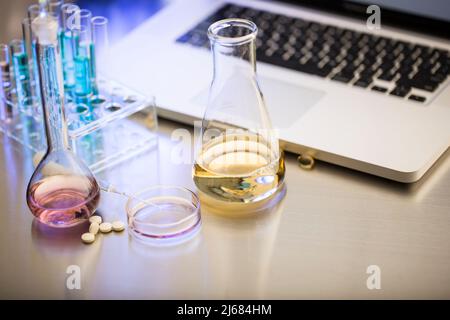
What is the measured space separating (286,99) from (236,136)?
0.49 ft

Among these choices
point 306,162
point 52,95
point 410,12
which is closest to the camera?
point 52,95

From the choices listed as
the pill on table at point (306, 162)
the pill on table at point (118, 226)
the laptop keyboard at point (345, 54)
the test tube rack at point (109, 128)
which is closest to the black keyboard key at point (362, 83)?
the laptop keyboard at point (345, 54)

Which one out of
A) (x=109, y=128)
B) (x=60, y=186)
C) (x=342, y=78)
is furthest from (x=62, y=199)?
(x=342, y=78)

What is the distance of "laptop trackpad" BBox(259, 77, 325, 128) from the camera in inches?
40.7

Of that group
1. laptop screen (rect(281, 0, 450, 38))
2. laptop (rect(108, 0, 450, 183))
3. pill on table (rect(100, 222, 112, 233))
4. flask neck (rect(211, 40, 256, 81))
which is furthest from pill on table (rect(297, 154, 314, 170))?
laptop screen (rect(281, 0, 450, 38))

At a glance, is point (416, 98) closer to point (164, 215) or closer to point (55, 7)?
point (164, 215)

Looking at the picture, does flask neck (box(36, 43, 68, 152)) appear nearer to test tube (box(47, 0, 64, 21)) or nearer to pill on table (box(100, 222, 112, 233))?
pill on table (box(100, 222, 112, 233))

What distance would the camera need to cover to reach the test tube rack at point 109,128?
3.30 ft

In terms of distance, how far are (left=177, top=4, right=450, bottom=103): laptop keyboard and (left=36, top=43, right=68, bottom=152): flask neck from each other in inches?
13.9

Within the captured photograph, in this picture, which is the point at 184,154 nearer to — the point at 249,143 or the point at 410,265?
the point at 249,143

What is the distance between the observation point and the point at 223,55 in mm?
879

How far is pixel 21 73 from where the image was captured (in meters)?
1.05

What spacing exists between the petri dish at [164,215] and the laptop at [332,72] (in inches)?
5.6
